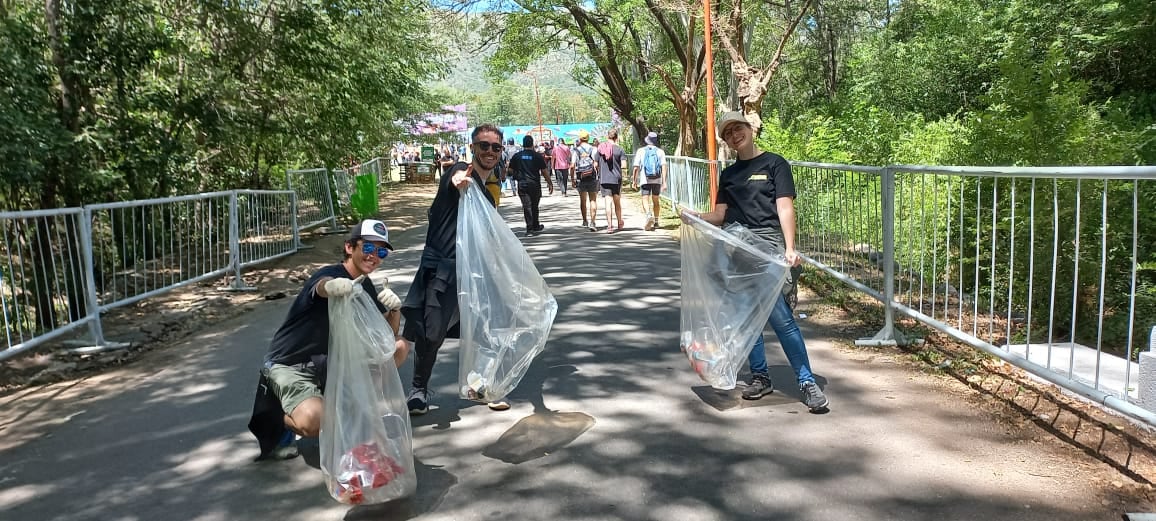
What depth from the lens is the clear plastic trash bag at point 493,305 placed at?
443 centimetres

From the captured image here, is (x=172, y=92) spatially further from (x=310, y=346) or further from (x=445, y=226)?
(x=310, y=346)

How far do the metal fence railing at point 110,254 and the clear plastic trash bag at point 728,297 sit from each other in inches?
177

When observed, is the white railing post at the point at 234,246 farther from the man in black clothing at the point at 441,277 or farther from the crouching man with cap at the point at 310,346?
the crouching man with cap at the point at 310,346

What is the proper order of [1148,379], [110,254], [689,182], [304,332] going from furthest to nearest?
[689,182] < [110,254] < [304,332] < [1148,379]

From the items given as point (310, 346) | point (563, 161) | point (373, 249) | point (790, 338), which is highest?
point (563, 161)

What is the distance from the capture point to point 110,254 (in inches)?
316

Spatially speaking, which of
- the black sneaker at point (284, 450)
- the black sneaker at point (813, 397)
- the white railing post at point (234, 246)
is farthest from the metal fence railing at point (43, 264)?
the black sneaker at point (813, 397)

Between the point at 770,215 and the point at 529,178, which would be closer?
the point at 770,215

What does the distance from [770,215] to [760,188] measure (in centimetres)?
16

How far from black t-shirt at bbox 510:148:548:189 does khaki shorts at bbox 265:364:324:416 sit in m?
9.70

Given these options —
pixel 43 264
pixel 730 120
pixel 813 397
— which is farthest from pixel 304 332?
pixel 43 264

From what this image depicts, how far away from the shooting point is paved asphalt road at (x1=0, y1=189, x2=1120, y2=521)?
11.3 feet

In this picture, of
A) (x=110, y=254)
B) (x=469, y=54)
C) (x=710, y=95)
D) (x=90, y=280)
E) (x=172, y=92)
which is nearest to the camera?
(x=90, y=280)

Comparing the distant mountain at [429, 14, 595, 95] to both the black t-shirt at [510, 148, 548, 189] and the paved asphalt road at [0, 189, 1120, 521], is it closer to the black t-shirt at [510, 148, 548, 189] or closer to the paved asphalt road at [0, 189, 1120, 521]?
the black t-shirt at [510, 148, 548, 189]
